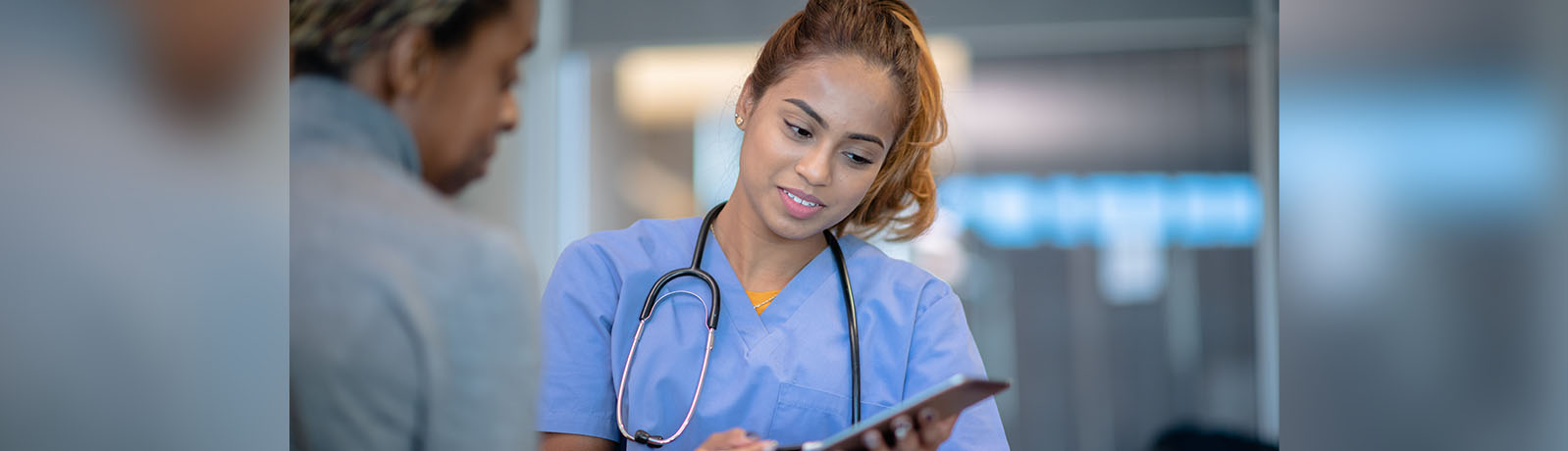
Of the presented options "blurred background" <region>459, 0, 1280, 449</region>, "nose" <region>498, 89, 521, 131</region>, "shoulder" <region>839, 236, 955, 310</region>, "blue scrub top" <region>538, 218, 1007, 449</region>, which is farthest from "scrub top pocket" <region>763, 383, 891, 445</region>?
"blurred background" <region>459, 0, 1280, 449</region>

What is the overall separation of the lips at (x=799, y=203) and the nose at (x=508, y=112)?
27cm

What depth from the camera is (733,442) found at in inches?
39.8

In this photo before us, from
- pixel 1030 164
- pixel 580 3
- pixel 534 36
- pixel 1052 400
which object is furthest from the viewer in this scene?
pixel 1052 400

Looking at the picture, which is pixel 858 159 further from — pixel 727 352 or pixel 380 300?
pixel 380 300

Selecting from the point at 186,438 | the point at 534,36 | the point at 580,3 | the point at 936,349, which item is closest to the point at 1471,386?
the point at 936,349

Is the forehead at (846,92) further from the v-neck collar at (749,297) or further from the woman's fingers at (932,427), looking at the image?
the woman's fingers at (932,427)

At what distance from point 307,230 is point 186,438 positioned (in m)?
0.19

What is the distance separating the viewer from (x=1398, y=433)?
0.91 m

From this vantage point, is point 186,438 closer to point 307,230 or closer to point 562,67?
point 307,230

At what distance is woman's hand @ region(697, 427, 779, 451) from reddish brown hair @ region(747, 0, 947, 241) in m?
0.32

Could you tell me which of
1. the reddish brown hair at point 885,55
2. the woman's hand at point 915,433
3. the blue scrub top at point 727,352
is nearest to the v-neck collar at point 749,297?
the blue scrub top at point 727,352

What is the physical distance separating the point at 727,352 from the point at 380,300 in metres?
0.40

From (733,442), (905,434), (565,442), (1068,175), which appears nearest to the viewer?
(905,434)

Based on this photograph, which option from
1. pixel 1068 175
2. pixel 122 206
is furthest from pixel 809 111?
pixel 1068 175
